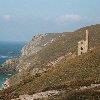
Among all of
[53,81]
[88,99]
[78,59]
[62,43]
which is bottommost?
[88,99]

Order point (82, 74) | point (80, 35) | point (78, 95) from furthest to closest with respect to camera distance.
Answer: point (80, 35) < point (82, 74) < point (78, 95)

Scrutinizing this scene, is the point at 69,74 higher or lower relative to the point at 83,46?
lower

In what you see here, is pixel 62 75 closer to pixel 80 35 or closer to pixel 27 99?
pixel 27 99

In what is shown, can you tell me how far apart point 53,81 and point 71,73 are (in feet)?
13.8

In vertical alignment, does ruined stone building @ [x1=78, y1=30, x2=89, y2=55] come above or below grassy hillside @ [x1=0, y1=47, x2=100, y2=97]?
above

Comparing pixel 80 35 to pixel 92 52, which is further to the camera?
pixel 80 35

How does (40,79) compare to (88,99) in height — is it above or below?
above

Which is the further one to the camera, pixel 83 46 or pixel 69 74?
pixel 83 46

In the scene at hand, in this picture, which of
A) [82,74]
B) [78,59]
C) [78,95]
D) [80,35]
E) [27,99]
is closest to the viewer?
[78,95]

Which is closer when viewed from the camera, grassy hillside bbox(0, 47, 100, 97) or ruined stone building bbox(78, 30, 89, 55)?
grassy hillside bbox(0, 47, 100, 97)

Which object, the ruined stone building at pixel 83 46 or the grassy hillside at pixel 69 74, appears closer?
the grassy hillside at pixel 69 74

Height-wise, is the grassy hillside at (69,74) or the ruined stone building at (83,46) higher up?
the ruined stone building at (83,46)

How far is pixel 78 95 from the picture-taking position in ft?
110

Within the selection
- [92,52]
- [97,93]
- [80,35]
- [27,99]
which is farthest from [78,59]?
[80,35]
